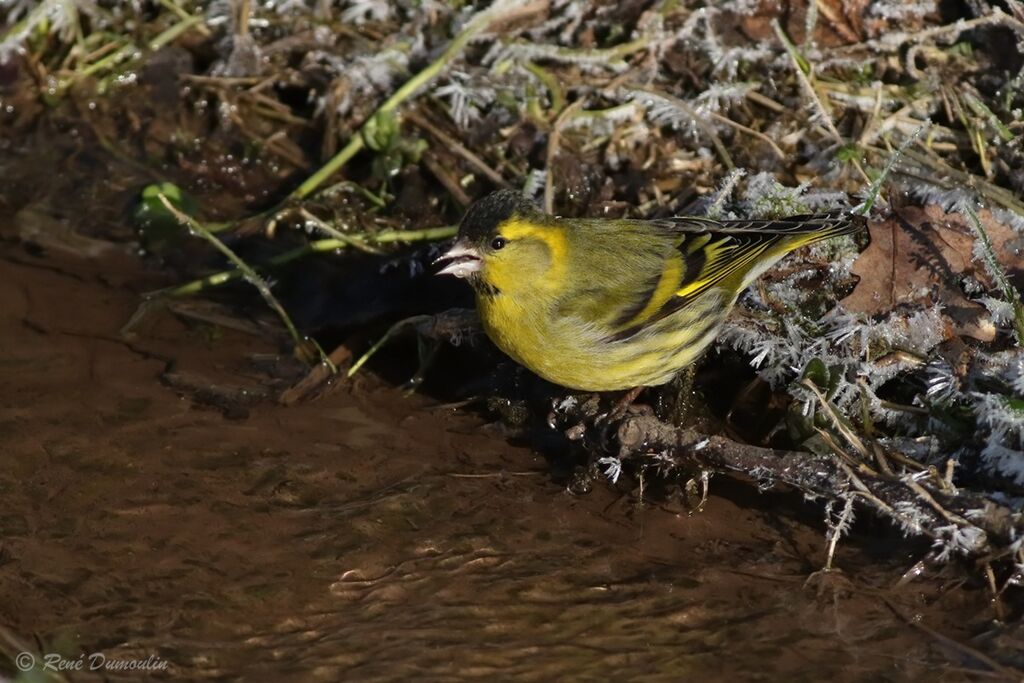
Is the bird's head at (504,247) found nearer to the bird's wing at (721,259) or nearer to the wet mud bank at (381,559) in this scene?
the bird's wing at (721,259)

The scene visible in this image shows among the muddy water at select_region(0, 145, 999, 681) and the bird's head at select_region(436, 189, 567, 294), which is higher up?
the bird's head at select_region(436, 189, 567, 294)

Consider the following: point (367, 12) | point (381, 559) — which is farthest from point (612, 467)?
point (367, 12)

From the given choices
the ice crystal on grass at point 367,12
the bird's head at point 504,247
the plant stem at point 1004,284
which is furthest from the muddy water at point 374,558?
the ice crystal on grass at point 367,12

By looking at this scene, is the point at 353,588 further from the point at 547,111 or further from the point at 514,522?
the point at 547,111

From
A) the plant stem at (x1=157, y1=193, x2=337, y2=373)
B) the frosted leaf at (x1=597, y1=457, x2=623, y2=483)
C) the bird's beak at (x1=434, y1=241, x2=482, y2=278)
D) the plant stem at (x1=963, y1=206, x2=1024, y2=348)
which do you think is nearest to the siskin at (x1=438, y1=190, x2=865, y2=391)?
the bird's beak at (x1=434, y1=241, x2=482, y2=278)

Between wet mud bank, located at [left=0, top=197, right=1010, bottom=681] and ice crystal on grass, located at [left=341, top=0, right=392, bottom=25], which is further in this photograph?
ice crystal on grass, located at [left=341, top=0, right=392, bottom=25]

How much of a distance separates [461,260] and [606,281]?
598 mm

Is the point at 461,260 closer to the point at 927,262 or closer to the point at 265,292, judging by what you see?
the point at 265,292

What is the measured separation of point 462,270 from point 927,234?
1855 mm

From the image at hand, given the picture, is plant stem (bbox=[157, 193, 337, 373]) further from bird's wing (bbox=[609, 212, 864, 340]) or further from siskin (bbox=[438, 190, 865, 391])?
bird's wing (bbox=[609, 212, 864, 340])

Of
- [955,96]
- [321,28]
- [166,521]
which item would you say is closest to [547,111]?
[321,28]

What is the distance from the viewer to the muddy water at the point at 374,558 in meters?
3.84

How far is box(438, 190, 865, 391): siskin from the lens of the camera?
188 inches

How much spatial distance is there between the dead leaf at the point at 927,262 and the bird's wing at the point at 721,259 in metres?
0.19
